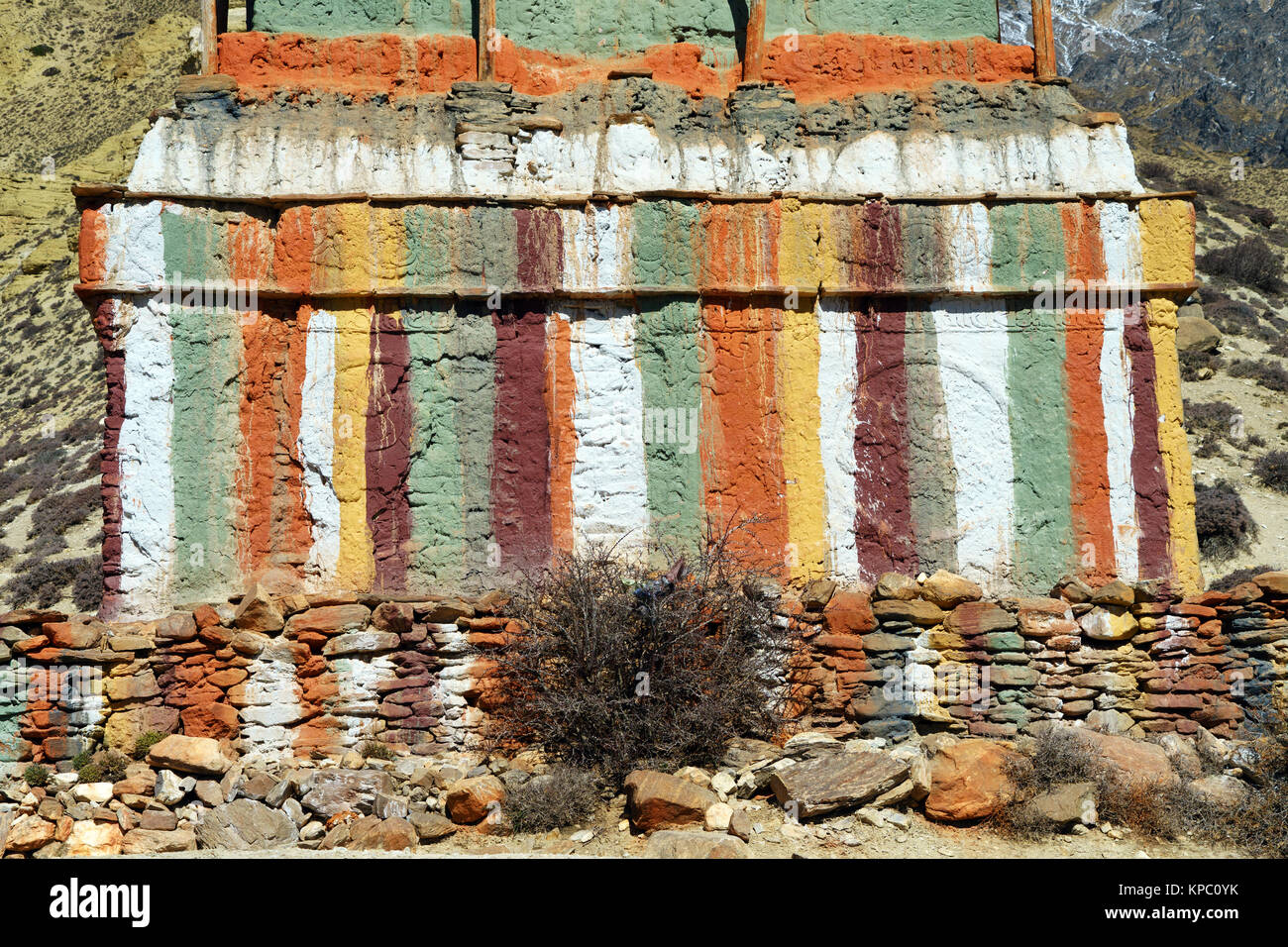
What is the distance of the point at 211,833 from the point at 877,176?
6382 mm

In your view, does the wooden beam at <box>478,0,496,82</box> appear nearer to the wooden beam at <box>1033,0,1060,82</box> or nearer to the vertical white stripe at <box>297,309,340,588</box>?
the vertical white stripe at <box>297,309,340,588</box>

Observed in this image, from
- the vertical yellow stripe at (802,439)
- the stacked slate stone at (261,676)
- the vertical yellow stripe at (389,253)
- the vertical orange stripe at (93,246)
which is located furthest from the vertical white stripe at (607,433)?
the vertical orange stripe at (93,246)

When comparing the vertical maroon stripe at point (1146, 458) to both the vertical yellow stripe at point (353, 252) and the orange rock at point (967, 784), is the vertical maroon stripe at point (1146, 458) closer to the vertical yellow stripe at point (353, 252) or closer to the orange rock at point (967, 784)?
the orange rock at point (967, 784)

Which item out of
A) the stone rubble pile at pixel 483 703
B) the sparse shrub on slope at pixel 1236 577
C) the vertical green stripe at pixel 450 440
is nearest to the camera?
the stone rubble pile at pixel 483 703

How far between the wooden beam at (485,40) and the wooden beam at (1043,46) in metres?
4.26

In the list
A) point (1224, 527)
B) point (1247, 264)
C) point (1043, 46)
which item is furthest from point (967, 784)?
point (1247, 264)

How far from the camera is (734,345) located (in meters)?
8.84

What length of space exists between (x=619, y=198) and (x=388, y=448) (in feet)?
7.84

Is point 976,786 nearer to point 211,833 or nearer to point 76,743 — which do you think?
point 211,833

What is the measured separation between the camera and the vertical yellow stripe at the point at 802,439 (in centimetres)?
873

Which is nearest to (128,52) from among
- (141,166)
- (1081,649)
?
(141,166)

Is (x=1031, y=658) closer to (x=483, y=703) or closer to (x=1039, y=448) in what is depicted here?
(x=1039, y=448)

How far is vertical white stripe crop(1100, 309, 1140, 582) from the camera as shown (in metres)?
8.81

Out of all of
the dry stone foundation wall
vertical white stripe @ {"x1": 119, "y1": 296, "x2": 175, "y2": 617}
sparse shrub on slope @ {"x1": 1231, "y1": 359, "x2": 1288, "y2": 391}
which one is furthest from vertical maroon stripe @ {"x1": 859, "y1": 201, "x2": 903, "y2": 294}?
sparse shrub on slope @ {"x1": 1231, "y1": 359, "x2": 1288, "y2": 391}
